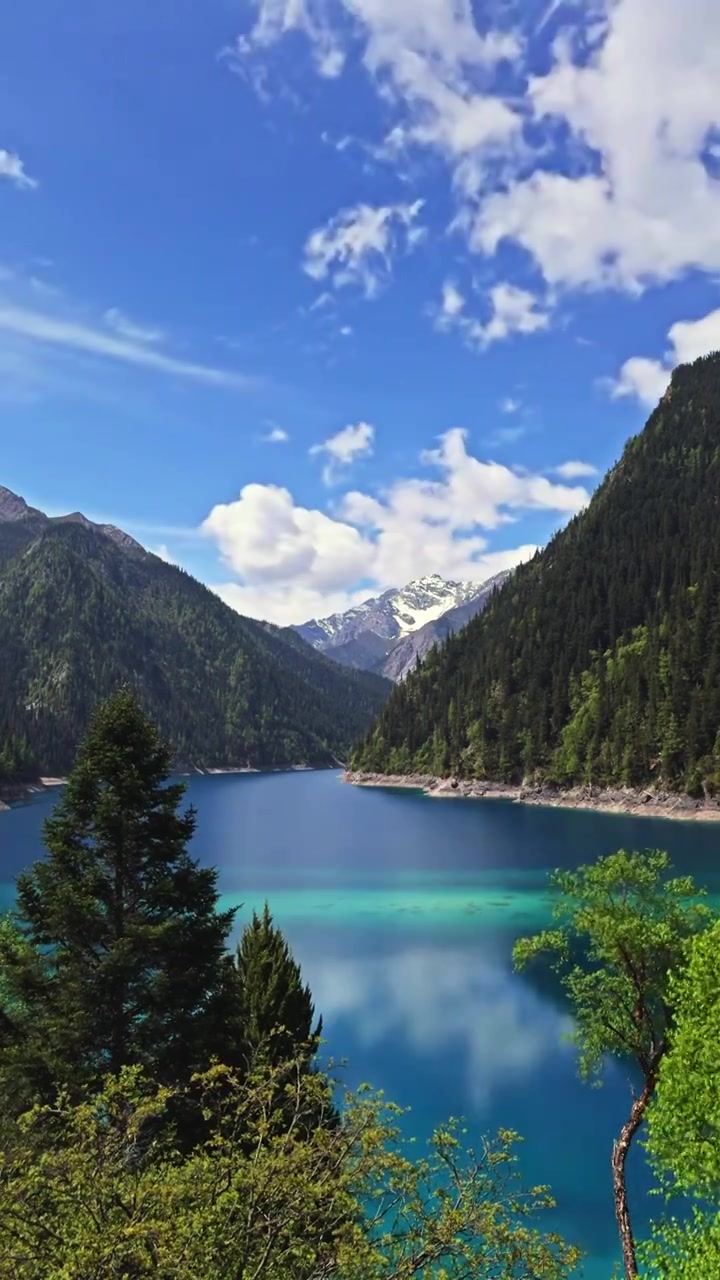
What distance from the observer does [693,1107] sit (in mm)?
16703

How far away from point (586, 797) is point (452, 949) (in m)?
87.9

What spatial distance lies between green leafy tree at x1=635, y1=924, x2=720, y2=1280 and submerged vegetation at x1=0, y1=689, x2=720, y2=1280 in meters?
0.06

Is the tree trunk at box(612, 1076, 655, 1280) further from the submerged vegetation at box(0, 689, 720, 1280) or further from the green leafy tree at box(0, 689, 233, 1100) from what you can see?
the green leafy tree at box(0, 689, 233, 1100)

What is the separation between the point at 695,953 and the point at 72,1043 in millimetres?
15640

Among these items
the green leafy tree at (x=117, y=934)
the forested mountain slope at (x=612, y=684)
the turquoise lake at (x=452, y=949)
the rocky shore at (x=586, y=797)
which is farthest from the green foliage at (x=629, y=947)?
the forested mountain slope at (x=612, y=684)

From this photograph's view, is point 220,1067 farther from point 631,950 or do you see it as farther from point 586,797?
point 586,797

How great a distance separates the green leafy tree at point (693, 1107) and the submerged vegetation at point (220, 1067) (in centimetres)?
6

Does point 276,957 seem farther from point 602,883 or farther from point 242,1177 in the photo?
point 242,1177

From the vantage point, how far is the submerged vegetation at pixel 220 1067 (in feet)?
32.1

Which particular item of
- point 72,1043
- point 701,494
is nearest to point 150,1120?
point 72,1043

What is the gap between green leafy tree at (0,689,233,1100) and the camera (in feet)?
61.3

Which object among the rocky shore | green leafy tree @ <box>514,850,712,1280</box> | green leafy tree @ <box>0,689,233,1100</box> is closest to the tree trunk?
green leafy tree @ <box>514,850,712,1280</box>

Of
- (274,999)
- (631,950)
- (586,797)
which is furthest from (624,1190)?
(586,797)

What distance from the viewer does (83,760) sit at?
21734 mm
